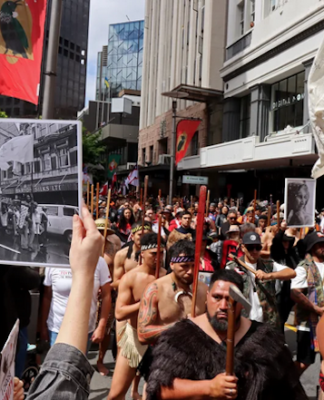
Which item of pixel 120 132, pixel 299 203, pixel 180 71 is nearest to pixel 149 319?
pixel 299 203

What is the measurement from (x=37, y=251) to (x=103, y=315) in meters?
2.66

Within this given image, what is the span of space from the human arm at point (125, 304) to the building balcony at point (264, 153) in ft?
46.2

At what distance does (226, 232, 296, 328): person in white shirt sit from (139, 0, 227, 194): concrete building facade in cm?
2353

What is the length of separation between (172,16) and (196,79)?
34.8 feet

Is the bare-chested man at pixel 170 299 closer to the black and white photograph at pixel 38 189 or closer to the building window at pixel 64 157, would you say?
the black and white photograph at pixel 38 189

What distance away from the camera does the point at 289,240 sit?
695cm

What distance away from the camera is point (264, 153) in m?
20.7

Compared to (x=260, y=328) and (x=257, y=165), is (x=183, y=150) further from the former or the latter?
(x=260, y=328)

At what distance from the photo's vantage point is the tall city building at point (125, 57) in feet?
288

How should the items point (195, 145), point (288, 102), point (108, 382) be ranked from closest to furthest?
point (108, 382) → point (288, 102) → point (195, 145)

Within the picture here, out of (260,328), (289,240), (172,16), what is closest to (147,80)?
(172,16)

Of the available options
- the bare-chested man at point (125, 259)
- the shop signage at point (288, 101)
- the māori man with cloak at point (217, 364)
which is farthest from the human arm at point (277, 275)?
the shop signage at point (288, 101)

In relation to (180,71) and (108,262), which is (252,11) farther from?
(108,262)

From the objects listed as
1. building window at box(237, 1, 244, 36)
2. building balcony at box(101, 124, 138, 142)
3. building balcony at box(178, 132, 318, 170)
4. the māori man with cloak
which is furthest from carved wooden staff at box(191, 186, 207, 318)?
building balcony at box(101, 124, 138, 142)
